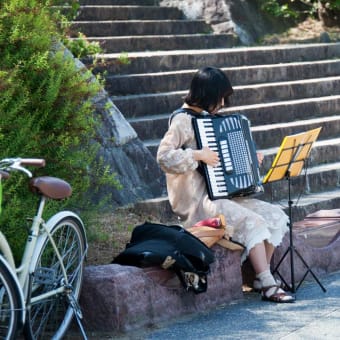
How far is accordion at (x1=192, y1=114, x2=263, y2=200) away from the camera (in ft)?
21.5

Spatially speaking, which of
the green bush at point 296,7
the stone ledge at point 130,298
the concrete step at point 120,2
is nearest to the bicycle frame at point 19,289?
the stone ledge at point 130,298

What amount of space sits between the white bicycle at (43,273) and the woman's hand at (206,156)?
1.13 metres

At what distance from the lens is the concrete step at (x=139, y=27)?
37.5 feet

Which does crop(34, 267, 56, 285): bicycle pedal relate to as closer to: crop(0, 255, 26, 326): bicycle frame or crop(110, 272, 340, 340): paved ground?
crop(0, 255, 26, 326): bicycle frame

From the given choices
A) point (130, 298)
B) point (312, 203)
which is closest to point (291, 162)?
point (130, 298)

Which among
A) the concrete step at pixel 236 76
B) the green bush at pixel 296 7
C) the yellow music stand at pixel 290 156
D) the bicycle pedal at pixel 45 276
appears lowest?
the bicycle pedal at pixel 45 276

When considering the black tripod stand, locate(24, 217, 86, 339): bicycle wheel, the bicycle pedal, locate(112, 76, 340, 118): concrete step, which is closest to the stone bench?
locate(24, 217, 86, 339): bicycle wheel

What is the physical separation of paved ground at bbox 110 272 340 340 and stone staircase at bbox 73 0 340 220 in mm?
2677

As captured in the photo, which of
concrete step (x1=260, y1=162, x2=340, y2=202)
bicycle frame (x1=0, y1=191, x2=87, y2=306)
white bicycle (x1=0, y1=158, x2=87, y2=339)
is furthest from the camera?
concrete step (x1=260, y1=162, x2=340, y2=202)

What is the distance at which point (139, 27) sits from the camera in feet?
39.4

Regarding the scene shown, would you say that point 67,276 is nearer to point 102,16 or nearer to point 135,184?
point 135,184

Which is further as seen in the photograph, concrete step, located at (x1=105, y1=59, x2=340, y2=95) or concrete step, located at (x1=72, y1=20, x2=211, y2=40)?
concrete step, located at (x1=72, y1=20, x2=211, y2=40)

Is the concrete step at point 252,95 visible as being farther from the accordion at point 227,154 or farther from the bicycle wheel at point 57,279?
the bicycle wheel at point 57,279

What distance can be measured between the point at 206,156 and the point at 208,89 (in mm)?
511
